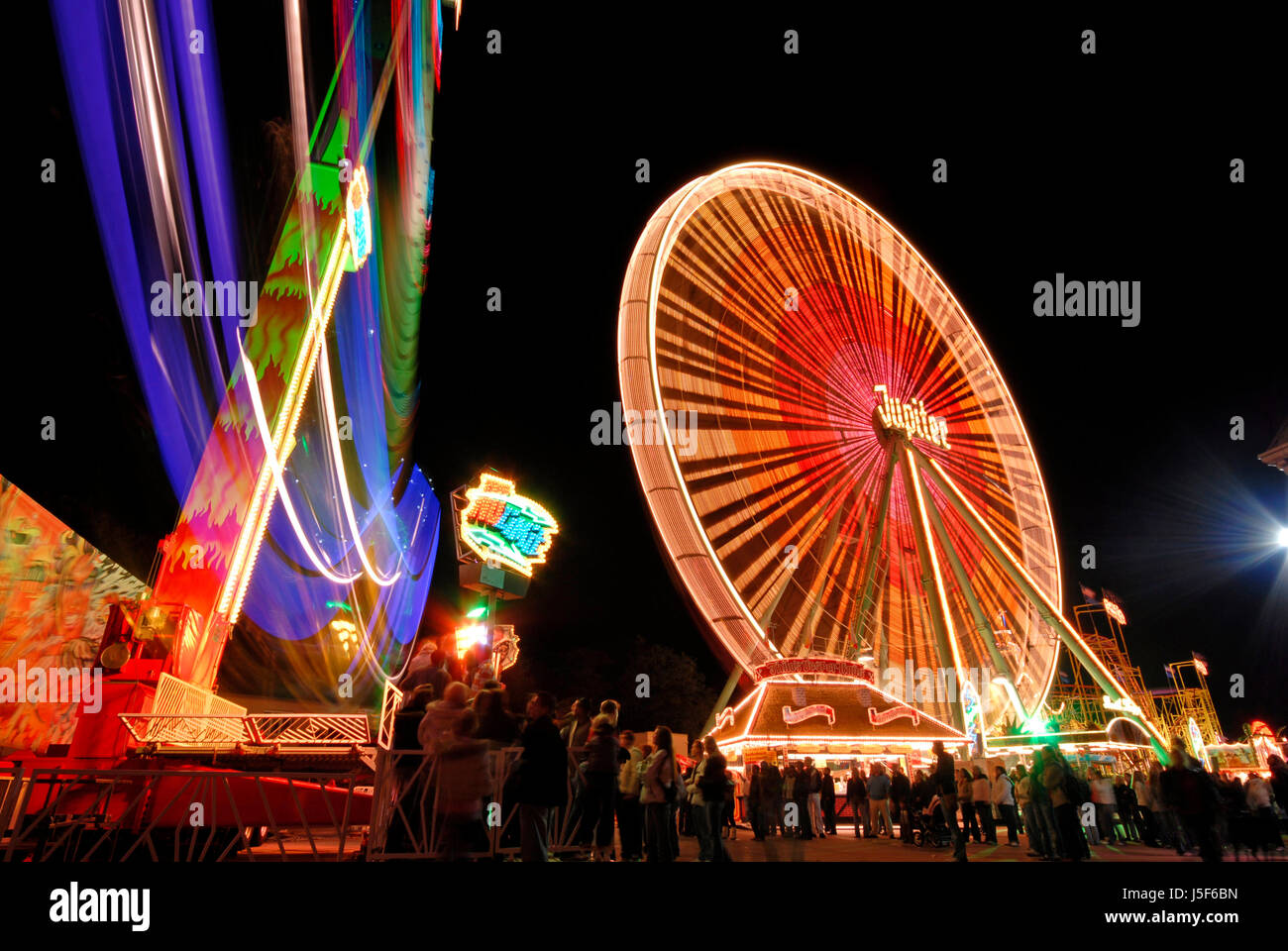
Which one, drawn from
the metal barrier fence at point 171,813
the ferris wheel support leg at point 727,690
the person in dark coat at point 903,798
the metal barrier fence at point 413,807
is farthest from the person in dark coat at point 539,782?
the ferris wheel support leg at point 727,690

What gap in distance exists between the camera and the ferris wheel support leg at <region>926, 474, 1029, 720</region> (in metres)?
21.3

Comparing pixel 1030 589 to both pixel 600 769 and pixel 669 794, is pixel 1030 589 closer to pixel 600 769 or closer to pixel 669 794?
pixel 669 794

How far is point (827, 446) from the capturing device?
21516 millimetres

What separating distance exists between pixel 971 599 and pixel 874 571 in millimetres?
3226

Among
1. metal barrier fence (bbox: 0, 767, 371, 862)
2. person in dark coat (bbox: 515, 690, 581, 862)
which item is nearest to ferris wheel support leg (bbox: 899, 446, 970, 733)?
metal barrier fence (bbox: 0, 767, 371, 862)

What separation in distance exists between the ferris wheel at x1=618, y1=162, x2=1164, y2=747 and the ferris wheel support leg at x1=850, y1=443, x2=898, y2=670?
0.19 feet

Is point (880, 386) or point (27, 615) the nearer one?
point (27, 615)

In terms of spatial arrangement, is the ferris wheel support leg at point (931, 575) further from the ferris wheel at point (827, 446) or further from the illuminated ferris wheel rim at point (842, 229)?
the illuminated ferris wheel rim at point (842, 229)

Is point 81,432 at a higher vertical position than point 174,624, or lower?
higher

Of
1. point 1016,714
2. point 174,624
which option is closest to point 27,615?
point 174,624

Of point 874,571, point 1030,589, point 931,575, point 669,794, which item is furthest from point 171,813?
point 1030,589
